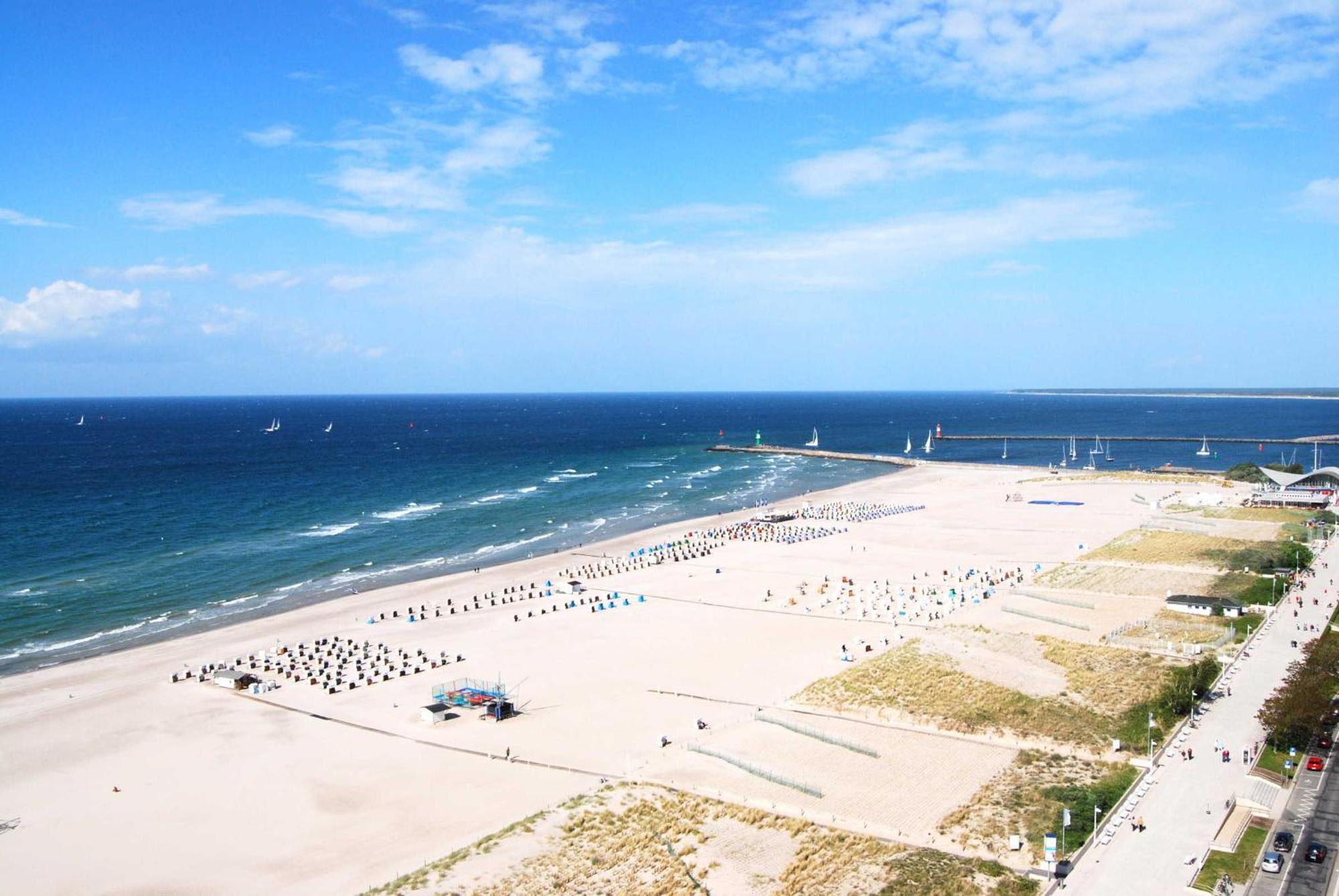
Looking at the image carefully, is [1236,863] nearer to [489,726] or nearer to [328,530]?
[489,726]

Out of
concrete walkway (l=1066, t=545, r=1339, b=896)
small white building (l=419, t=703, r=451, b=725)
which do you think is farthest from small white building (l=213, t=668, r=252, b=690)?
Answer: concrete walkway (l=1066, t=545, r=1339, b=896)

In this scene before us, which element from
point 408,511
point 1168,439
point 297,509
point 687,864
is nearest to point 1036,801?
point 687,864

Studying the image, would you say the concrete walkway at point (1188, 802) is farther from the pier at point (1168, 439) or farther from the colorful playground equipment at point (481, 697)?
the pier at point (1168, 439)

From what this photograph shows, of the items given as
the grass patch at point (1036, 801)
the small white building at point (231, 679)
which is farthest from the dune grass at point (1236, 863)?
the small white building at point (231, 679)

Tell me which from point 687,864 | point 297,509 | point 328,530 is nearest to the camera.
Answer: point 687,864

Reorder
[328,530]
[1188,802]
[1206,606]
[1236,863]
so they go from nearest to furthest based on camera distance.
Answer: [1236,863]
[1188,802]
[1206,606]
[328,530]
